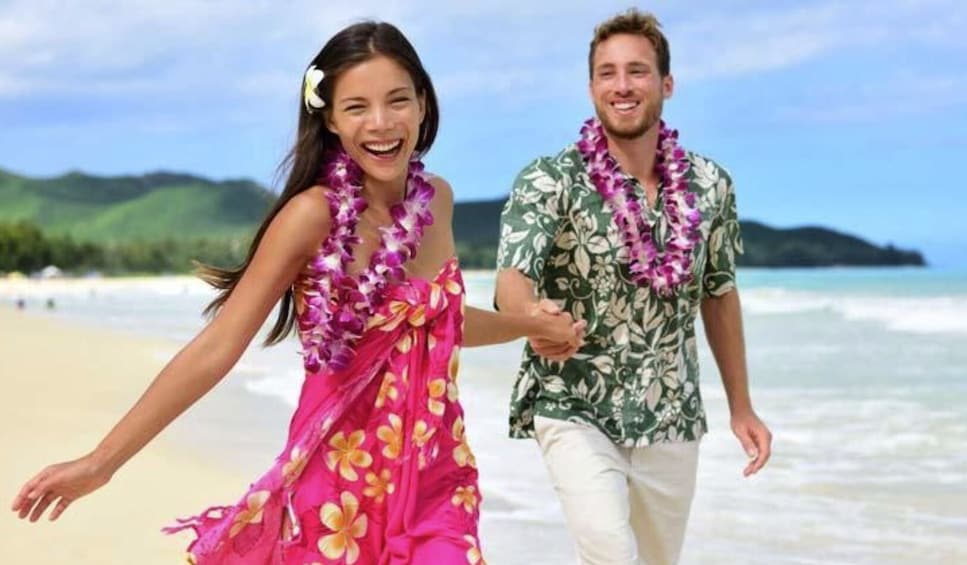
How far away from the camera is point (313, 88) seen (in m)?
3.55

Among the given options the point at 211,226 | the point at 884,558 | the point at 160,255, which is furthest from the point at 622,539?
the point at 211,226

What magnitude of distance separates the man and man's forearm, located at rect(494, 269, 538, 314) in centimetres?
1

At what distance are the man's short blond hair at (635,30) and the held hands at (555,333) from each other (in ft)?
2.80

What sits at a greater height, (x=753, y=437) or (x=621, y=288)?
(x=621, y=288)

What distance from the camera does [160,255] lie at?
91.8m

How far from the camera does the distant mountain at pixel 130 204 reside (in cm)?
12956

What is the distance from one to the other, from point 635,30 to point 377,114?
1.37m

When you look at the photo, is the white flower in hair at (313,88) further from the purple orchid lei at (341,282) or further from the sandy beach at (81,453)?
the sandy beach at (81,453)

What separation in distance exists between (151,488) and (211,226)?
123 m

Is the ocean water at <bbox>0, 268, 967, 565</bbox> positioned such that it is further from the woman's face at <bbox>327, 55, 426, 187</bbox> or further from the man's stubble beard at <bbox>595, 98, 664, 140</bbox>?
the woman's face at <bbox>327, 55, 426, 187</bbox>

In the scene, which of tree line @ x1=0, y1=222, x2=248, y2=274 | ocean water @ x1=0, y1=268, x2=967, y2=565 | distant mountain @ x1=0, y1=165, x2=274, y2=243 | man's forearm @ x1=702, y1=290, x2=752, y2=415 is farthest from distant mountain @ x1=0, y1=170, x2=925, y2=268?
man's forearm @ x1=702, y1=290, x2=752, y2=415

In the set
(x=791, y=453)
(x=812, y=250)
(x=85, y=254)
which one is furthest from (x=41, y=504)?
(x=85, y=254)

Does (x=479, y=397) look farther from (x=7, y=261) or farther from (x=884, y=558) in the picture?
(x=7, y=261)

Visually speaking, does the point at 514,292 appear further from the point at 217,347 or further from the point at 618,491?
the point at 217,347
